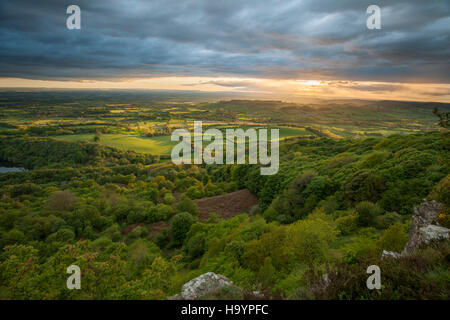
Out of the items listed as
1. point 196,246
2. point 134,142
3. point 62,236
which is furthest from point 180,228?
point 134,142

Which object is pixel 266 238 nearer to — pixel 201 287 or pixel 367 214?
pixel 201 287

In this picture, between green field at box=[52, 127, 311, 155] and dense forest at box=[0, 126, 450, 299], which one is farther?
green field at box=[52, 127, 311, 155]

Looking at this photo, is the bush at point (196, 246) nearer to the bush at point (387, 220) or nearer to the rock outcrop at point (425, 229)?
the bush at point (387, 220)

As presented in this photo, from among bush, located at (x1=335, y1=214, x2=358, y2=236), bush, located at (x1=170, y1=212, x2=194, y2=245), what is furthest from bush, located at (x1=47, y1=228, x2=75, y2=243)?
bush, located at (x1=335, y1=214, x2=358, y2=236)

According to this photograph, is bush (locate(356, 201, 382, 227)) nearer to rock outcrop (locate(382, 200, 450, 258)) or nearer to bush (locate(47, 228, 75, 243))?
rock outcrop (locate(382, 200, 450, 258))

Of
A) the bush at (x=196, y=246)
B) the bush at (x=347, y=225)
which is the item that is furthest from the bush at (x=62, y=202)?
the bush at (x=347, y=225)
